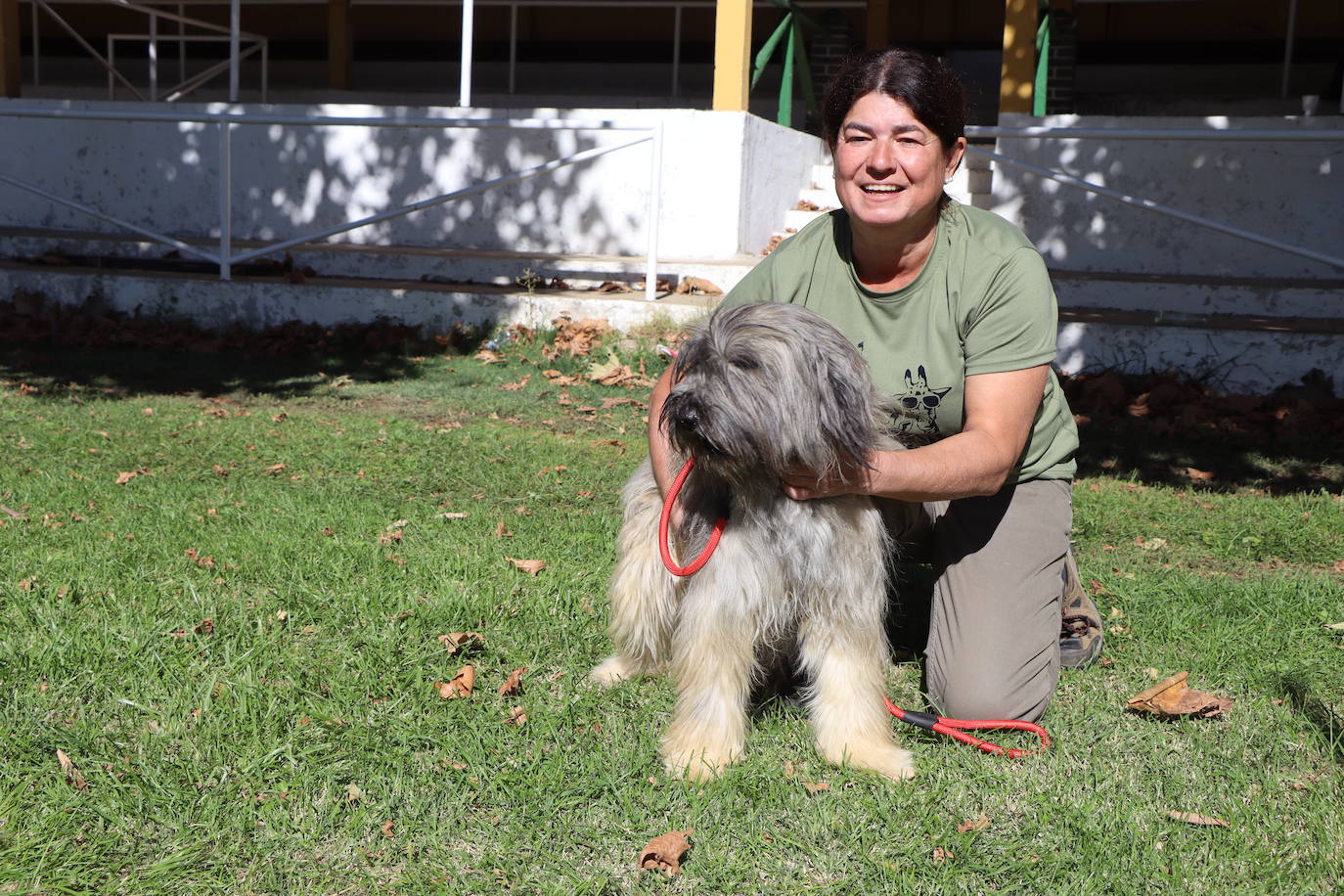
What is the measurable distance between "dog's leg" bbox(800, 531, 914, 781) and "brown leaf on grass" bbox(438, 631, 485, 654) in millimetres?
1248

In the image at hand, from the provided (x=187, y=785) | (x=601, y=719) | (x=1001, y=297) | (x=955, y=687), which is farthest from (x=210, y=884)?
(x=1001, y=297)

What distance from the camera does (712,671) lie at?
3.27 m

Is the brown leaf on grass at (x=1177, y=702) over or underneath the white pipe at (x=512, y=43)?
underneath

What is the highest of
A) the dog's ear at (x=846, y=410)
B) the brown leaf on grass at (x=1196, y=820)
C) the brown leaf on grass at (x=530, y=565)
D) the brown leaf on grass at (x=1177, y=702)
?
the dog's ear at (x=846, y=410)

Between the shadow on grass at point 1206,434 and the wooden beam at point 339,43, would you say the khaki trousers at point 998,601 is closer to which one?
the shadow on grass at point 1206,434

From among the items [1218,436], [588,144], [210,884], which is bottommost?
[210,884]

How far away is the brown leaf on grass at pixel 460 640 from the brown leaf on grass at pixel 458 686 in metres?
0.18

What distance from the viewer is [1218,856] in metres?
2.93

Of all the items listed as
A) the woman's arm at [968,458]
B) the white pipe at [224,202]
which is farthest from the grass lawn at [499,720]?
the white pipe at [224,202]

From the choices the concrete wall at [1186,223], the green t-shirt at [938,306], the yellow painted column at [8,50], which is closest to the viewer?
the green t-shirt at [938,306]

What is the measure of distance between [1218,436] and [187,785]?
20.5ft

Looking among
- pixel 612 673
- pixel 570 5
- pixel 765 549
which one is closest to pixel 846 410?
pixel 765 549

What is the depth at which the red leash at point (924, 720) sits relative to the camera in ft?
10.4

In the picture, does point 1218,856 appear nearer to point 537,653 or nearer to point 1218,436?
point 537,653
